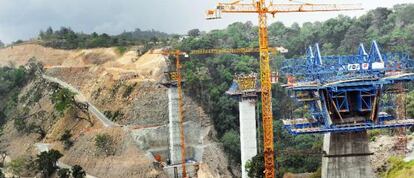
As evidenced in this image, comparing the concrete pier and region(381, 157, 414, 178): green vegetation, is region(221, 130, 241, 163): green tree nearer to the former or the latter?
region(381, 157, 414, 178): green vegetation

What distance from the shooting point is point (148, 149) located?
88062mm

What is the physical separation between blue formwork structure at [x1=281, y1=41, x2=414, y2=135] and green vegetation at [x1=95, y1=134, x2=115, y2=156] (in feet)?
124

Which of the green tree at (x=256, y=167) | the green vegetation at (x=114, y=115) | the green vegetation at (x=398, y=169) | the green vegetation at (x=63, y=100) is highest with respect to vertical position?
the green vegetation at (x=63, y=100)

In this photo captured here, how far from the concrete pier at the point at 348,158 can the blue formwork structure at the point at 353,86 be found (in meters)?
1.65

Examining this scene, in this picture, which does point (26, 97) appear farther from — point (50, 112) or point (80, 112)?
point (80, 112)

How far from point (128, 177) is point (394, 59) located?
42.3m

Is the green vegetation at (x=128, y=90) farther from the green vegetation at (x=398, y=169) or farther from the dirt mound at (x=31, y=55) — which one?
the green vegetation at (x=398, y=169)

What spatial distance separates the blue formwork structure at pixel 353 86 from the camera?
53312mm

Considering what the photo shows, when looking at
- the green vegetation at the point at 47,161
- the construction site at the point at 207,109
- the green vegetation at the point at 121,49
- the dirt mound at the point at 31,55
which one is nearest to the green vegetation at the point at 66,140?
the construction site at the point at 207,109

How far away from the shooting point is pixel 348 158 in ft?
181

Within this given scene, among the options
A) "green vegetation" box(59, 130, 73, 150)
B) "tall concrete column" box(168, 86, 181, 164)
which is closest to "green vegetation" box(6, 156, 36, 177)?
"green vegetation" box(59, 130, 73, 150)

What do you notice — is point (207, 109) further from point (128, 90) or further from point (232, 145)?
point (128, 90)

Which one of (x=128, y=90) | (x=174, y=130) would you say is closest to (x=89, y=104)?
(x=128, y=90)

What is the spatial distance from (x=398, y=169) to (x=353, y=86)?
14074mm
